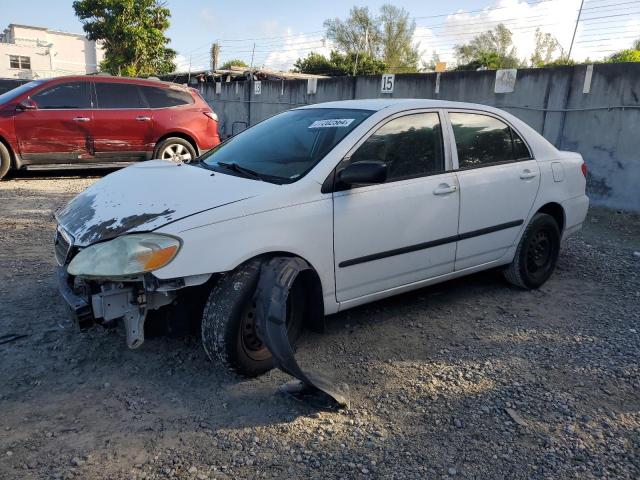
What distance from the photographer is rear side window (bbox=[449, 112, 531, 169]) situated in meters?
4.10

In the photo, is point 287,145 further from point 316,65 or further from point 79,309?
point 316,65

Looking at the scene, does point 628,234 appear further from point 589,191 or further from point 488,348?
point 488,348

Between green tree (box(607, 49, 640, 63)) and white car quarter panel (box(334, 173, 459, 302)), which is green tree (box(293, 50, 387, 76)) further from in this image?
white car quarter panel (box(334, 173, 459, 302))

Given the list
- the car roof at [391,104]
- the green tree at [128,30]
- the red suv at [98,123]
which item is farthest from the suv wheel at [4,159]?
the green tree at [128,30]

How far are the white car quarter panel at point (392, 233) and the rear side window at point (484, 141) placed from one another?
354 mm

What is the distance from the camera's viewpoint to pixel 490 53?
1391 inches

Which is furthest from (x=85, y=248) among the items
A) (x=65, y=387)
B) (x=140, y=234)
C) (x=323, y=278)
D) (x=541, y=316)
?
(x=541, y=316)

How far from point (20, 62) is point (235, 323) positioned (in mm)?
58724

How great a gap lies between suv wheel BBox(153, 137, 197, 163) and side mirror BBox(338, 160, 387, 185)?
6.63 m

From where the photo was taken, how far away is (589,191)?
330 inches

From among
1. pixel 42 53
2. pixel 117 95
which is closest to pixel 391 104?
pixel 117 95

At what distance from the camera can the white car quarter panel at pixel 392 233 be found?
3.35 m

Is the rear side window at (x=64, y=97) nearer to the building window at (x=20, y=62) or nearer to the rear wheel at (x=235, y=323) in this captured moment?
the rear wheel at (x=235, y=323)

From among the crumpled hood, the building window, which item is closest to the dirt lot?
the crumpled hood
